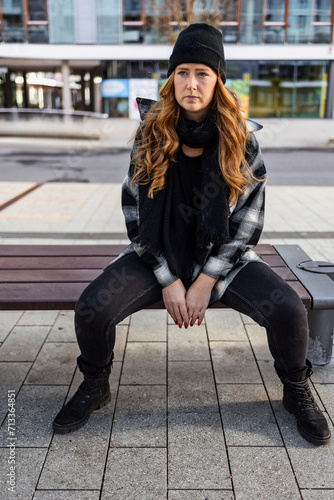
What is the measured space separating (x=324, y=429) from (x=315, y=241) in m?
3.28

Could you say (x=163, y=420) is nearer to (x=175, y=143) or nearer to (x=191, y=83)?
(x=175, y=143)

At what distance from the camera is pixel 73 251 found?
3270 mm

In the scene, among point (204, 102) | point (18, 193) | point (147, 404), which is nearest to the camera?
point (204, 102)

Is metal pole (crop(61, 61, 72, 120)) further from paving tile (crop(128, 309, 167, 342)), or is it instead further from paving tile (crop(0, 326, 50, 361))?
paving tile (crop(0, 326, 50, 361))

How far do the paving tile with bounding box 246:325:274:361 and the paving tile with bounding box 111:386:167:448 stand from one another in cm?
71

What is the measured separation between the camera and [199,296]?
2.46 metres

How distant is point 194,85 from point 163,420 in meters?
1.62

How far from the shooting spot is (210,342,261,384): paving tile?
288 centimetres

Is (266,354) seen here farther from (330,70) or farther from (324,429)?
(330,70)

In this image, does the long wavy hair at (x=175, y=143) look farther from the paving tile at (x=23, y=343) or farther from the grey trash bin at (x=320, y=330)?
the paving tile at (x=23, y=343)

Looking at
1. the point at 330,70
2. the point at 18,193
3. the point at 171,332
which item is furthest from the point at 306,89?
the point at 171,332

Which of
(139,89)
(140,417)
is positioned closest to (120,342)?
(140,417)

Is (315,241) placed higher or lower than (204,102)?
lower

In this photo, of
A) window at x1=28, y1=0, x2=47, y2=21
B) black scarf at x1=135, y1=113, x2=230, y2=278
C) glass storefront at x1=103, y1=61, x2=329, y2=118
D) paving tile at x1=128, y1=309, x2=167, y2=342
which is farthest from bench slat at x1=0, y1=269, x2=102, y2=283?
window at x1=28, y1=0, x2=47, y2=21
